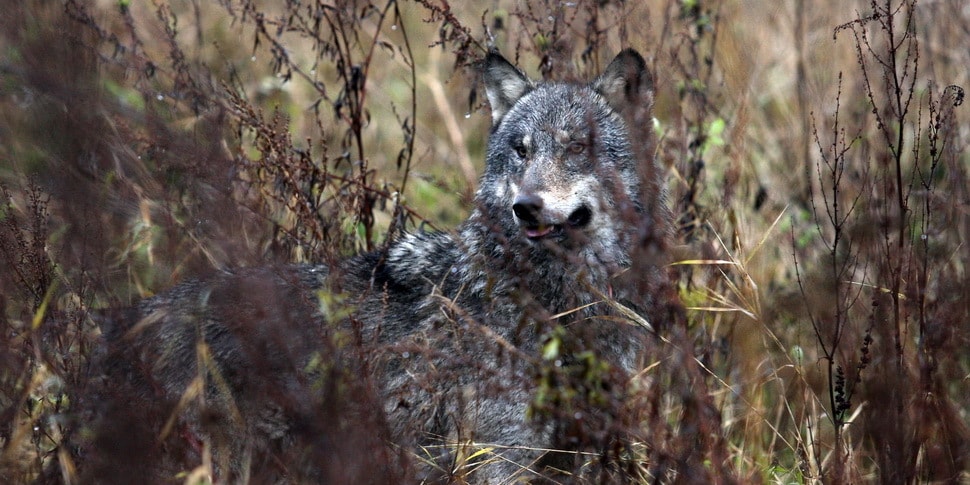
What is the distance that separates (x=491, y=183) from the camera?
544cm

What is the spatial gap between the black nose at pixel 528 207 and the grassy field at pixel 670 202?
0.94m

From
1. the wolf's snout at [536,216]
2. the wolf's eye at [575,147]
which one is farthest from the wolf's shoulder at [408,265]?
the wolf's eye at [575,147]

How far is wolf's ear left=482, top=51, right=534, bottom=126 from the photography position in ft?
18.5

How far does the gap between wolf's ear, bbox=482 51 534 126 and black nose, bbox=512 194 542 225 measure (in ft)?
3.69

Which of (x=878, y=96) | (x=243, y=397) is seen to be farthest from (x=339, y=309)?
(x=878, y=96)

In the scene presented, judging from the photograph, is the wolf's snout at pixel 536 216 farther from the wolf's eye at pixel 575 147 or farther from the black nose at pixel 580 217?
the wolf's eye at pixel 575 147

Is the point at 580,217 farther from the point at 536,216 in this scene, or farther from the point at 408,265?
the point at 408,265

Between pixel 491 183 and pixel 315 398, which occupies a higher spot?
pixel 491 183

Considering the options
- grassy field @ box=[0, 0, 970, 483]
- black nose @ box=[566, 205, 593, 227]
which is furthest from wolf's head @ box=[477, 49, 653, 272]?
grassy field @ box=[0, 0, 970, 483]

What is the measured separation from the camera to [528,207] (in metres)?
4.76

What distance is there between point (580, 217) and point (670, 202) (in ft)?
3.26

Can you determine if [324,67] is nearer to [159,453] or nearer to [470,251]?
[470,251]

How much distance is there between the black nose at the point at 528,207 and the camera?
4.77 meters

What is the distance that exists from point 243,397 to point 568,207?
196cm
